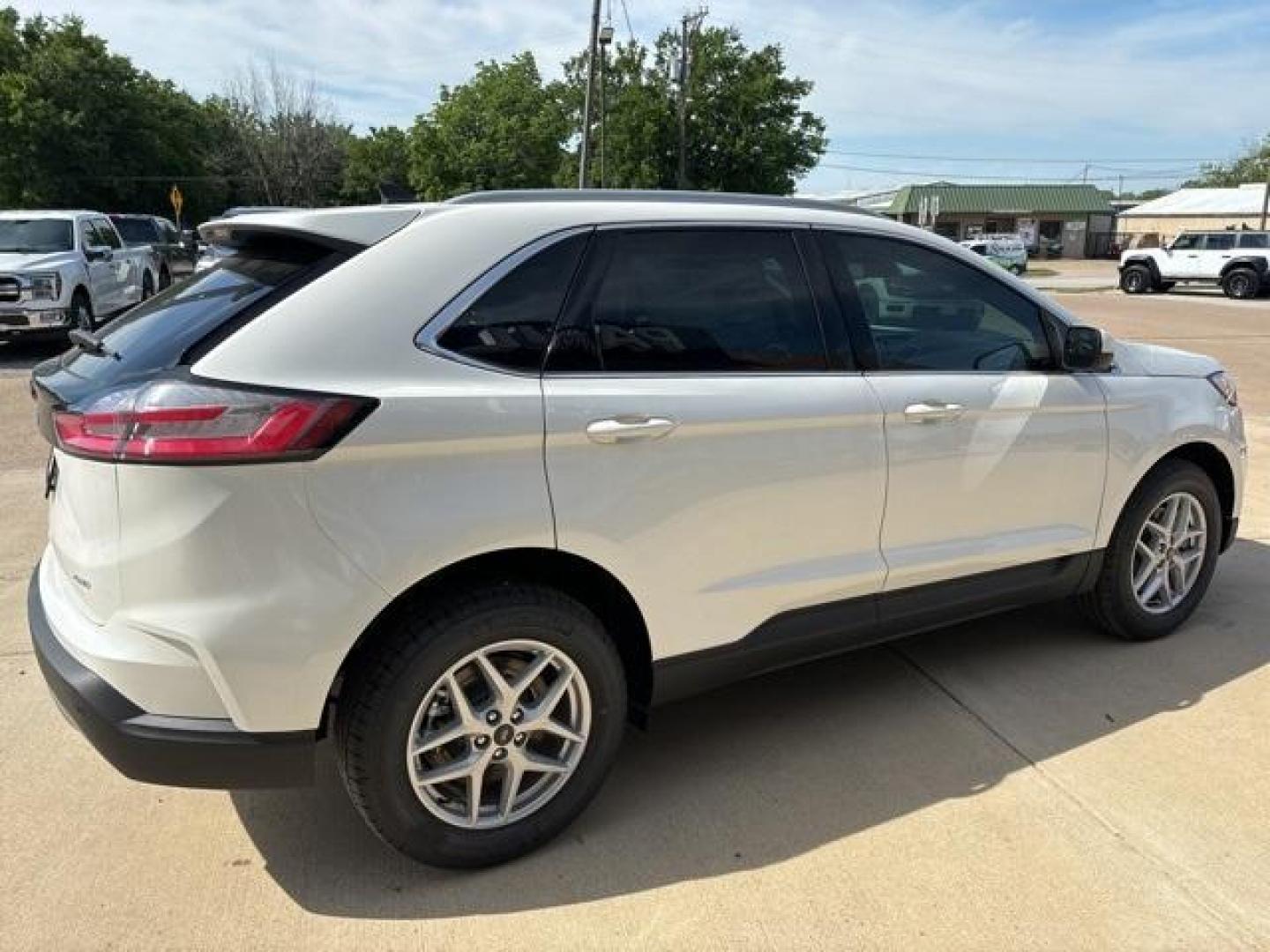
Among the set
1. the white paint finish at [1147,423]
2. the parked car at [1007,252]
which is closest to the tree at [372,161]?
the parked car at [1007,252]

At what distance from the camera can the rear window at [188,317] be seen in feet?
8.22

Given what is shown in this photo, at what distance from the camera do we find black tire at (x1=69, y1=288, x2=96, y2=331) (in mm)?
13664

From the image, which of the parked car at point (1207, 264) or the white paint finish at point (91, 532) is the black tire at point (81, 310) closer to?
the white paint finish at point (91, 532)

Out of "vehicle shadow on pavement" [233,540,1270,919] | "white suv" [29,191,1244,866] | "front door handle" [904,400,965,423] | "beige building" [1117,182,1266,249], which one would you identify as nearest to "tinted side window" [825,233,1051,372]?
"white suv" [29,191,1244,866]

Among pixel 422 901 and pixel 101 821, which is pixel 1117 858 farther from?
pixel 101 821

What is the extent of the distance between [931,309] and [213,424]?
2.43 metres

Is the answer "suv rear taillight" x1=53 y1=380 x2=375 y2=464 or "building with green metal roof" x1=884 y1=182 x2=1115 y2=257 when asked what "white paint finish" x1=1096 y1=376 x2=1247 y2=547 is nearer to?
"suv rear taillight" x1=53 y1=380 x2=375 y2=464

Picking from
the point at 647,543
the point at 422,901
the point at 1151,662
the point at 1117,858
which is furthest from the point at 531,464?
the point at 1151,662

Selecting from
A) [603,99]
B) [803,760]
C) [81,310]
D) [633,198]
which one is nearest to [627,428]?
[633,198]

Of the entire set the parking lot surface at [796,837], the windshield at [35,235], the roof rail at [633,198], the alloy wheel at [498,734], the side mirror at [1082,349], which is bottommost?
the parking lot surface at [796,837]

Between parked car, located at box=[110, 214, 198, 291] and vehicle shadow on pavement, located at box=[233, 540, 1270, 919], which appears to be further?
parked car, located at box=[110, 214, 198, 291]

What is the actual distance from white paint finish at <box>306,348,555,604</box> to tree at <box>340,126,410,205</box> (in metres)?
54.0

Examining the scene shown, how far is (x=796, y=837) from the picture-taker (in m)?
2.96

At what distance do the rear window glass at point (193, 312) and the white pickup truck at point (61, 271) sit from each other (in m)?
11.8
